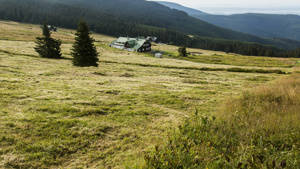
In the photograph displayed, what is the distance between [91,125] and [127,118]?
1842 mm

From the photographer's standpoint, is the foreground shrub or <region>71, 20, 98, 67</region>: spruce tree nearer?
the foreground shrub

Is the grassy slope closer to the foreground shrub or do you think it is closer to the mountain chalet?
the foreground shrub

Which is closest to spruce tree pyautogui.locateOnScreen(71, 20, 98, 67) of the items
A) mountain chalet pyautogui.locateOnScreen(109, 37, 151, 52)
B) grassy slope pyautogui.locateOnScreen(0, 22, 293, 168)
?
grassy slope pyautogui.locateOnScreen(0, 22, 293, 168)

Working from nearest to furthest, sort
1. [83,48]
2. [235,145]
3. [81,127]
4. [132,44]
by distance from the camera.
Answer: [235,145], [81,127], [83,48], [132,44]

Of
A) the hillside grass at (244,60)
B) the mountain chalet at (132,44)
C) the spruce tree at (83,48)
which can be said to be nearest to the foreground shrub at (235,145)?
the spruce tree at (83,48)

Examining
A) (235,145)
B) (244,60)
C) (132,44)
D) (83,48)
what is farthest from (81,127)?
(132,44)

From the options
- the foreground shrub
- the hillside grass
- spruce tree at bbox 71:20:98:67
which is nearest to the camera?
the foreground shrub

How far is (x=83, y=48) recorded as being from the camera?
111 feet

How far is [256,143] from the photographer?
4.79 m

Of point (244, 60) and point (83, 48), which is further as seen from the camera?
point (244, 60)

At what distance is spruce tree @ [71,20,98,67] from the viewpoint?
110ft

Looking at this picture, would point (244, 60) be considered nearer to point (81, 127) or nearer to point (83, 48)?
point (83, 48)

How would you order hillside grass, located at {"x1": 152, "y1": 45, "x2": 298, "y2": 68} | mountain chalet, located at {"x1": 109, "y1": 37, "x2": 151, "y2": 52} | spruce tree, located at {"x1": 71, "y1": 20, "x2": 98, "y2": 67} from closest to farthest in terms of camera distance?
spruce tree, located at {"x1": 71, "y1": 20, "x2": 98, "y2": 67} → hillside grass, located at {"x1": 152, "y1": 45, "x2": 298, "y2": 68} → mountain chalet, located at {"x1": 109, "y1": 37, "x2": 151, "y2": 52}

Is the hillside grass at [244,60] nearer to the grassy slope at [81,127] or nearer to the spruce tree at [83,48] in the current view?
the spruce tree at [83,48]
